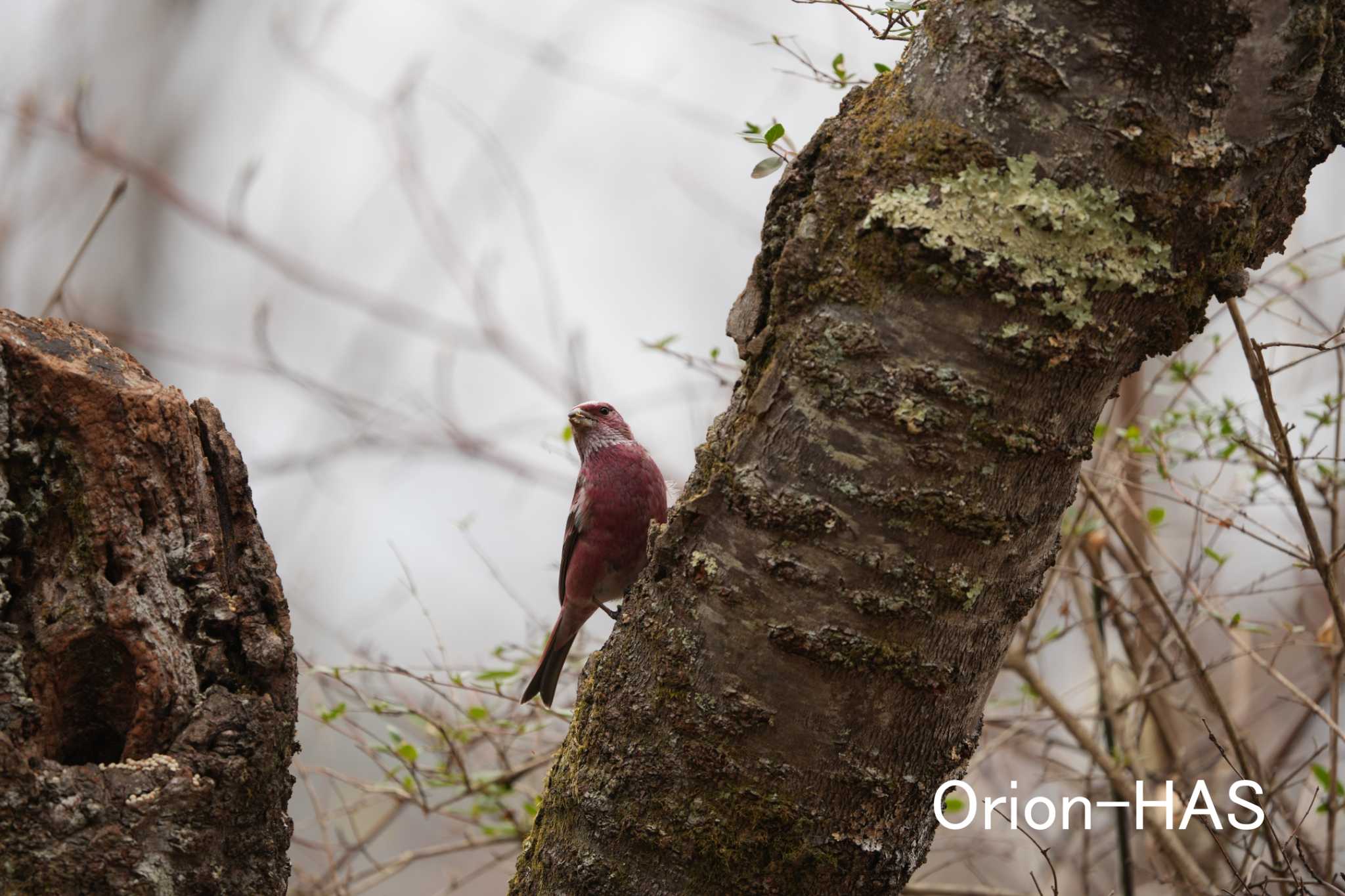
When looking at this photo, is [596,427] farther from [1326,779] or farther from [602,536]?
[1326,779]

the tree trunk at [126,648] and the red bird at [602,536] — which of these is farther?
the red bird at [602,536]

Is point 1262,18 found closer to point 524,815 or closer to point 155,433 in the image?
point 155,433

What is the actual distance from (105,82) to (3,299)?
1901 mm

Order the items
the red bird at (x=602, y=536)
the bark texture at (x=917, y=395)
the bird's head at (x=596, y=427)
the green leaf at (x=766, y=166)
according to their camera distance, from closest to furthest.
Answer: the bark texture at (x=917, y=395) → the green leaf at (x=766, y=166) → the red bird at (x=602, y=536) → the bird's head at (x=596, y=427)

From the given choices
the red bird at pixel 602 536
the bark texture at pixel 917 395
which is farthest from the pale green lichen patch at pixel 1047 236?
the red bird at pixel 602 536

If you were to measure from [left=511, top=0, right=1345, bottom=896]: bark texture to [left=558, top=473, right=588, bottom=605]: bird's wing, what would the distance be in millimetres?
1915

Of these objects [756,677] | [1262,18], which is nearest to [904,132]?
[1262,18]

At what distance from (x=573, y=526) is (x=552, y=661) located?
438mm

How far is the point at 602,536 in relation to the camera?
136 inches

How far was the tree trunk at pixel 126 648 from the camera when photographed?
145cm

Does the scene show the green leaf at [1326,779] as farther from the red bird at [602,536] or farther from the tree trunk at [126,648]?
the tree trunk at [126,648]

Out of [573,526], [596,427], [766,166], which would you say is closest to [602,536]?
[573,526]

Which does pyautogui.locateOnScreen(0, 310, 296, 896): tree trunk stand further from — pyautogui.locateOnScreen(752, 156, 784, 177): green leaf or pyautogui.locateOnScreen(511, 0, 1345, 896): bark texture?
pyautogui.locateOnScreen(752, 156, 784, 177): green leaf

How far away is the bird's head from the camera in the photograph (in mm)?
3611
